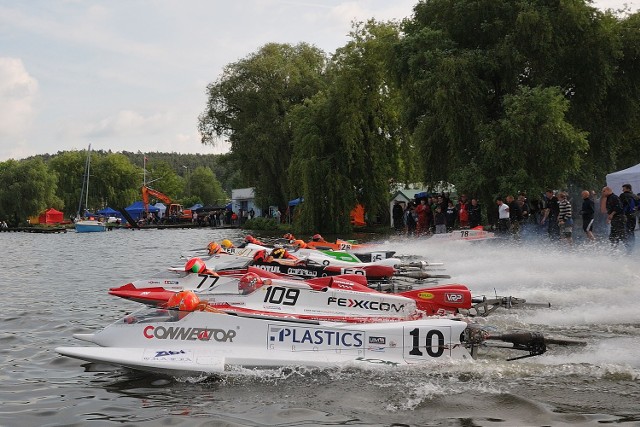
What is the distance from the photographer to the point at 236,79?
5016 cm

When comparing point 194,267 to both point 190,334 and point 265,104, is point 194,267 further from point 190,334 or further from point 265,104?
point 265,104

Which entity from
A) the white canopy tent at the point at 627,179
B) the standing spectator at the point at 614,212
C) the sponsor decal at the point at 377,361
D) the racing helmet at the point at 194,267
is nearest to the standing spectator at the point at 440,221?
the white canopy tent at the point at 627,179

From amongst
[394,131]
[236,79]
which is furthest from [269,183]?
[394,131]

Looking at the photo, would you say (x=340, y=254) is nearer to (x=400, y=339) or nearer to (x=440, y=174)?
(x=400, y=339)

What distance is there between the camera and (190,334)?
8898 millimetres

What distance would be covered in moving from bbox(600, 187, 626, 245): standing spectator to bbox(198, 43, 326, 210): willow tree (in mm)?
31464

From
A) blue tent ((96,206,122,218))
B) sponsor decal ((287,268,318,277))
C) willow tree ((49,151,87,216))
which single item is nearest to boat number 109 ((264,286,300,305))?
sponsor decal ((287,268,318,277))

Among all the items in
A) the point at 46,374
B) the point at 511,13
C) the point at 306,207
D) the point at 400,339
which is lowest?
the point at 46,374

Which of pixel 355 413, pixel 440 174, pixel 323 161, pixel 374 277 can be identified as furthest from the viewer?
pixel 323 161

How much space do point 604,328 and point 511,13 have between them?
19343 millimetres

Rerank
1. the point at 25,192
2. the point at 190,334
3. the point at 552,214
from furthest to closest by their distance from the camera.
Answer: the point at 25,192
the point at 552,214
the point at 190,334

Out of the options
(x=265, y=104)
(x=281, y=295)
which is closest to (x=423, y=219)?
(x=281, y=295)

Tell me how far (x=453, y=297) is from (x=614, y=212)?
7.88 meters

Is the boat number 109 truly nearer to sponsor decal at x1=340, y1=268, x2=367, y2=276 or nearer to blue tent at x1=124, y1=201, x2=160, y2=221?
sponsor decal at x1=340, y1=268, x2=367, y2=276
